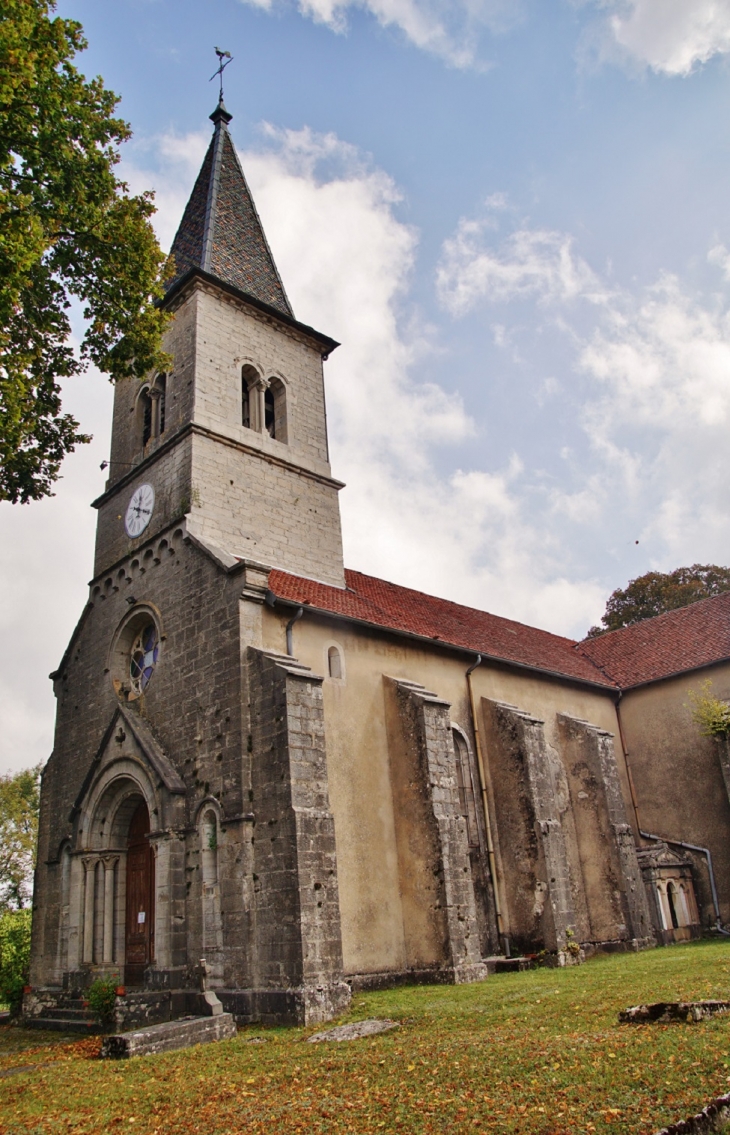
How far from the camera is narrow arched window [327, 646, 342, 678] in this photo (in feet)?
53.9

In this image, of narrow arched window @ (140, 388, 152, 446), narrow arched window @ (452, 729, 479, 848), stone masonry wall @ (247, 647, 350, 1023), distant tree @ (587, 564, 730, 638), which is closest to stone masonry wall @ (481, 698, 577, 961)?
narrow arched window @ (452, 729, 479, 848)

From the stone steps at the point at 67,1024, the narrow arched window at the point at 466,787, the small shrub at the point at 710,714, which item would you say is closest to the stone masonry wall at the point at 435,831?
the narrow arched window at the point at 466,787

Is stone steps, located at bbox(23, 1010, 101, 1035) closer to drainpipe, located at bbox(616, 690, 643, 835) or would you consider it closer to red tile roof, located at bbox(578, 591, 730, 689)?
drainpipe, located at bbox(616, 690, 643, 835)

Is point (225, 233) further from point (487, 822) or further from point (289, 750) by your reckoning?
point (487, 822)

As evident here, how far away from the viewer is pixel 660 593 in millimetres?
35219

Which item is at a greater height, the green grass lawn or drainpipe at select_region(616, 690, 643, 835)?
drainpipe at select_region(616, 690, 643, 835)

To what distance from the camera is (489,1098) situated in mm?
6688

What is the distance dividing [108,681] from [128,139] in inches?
436

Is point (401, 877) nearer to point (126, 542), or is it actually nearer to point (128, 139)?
point (126, 542)

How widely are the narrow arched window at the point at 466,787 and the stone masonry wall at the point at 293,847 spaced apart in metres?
5.57

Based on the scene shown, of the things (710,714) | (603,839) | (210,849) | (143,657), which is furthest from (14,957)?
(710,714)

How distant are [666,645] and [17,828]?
116 feet

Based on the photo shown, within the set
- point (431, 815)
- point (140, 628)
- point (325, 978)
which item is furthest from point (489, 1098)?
point (140, 628)

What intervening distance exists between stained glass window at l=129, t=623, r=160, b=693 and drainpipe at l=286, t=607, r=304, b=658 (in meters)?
3.28
